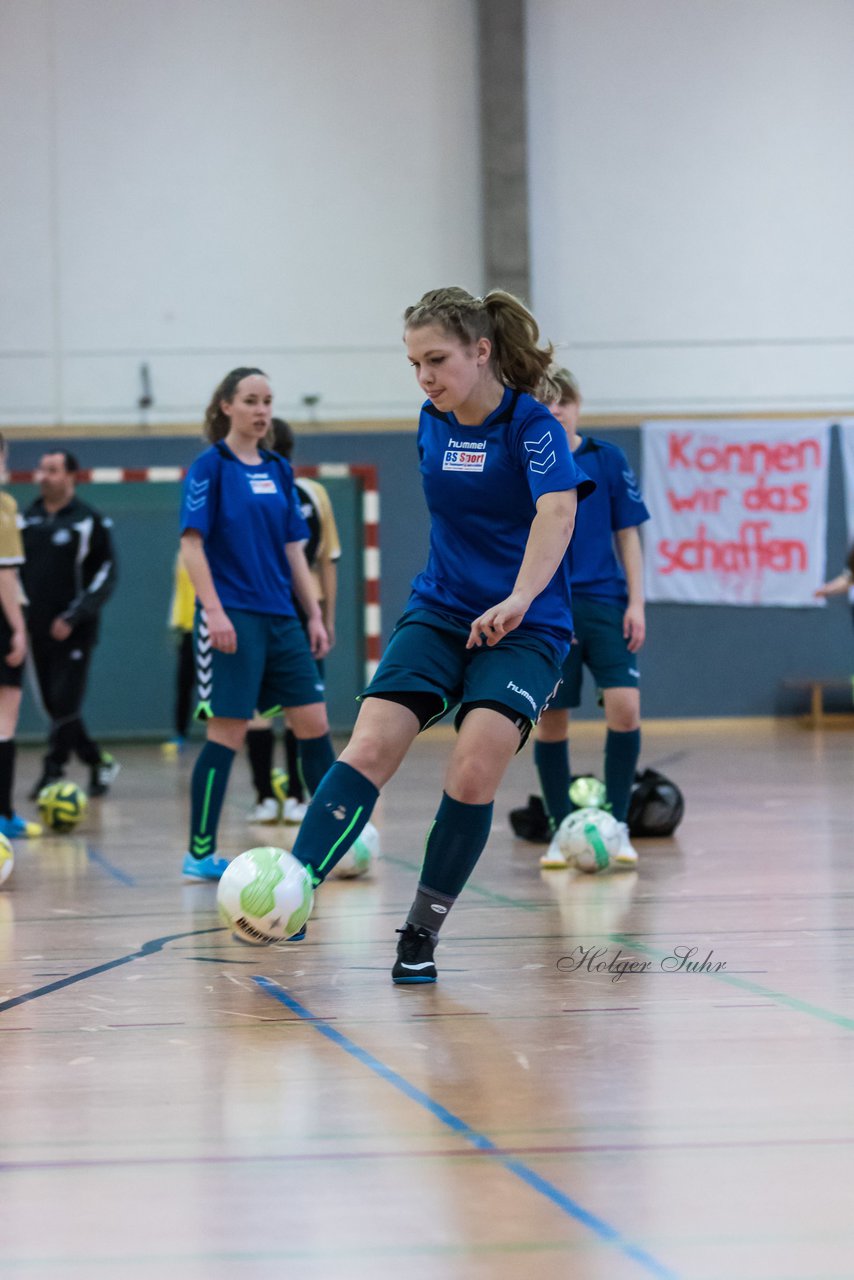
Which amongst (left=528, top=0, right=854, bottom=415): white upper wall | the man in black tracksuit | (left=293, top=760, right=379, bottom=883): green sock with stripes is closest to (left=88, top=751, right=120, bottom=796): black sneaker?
the man in black tracksuit

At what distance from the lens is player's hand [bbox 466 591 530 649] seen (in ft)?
12.2

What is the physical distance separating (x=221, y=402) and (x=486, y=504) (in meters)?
2.14

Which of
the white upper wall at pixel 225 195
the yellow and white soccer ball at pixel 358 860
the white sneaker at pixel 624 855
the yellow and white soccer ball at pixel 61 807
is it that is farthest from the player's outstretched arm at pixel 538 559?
the white upper wall at pixel 225 195

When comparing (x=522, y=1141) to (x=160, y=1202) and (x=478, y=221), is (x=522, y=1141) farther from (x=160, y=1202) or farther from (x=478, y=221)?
(x=478, y=221)

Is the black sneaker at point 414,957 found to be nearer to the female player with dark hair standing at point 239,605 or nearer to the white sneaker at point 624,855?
the female player with dark hair standing at point 239,605

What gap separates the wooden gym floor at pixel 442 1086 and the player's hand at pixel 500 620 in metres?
0.84

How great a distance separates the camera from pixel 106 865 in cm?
655

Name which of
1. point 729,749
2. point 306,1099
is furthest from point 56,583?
point 306,1099

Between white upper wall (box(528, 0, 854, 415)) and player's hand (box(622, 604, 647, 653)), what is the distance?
8406mm

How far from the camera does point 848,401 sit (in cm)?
1441

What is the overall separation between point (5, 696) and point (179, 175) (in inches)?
309

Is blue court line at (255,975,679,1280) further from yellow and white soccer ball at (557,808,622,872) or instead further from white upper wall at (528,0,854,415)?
white upper wall at (528,0,854,415)

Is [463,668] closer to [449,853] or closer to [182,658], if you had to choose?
[449,853]

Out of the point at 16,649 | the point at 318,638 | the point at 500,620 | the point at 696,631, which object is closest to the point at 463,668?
the point at 500,620
